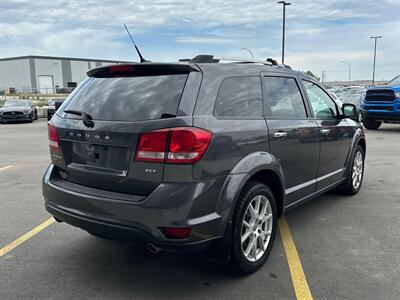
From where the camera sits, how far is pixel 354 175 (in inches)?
235

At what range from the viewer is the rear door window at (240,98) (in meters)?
3.38

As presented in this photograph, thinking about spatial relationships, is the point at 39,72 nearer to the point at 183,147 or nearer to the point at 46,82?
the point at 46,82

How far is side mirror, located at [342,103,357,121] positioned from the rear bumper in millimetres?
3073

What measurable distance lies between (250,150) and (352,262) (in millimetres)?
1459

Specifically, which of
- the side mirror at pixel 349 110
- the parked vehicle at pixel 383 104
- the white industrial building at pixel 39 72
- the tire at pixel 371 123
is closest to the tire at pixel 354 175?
the side mirror at pixel 349 110

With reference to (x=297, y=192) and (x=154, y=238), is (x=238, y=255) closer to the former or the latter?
(x=154, y=238)

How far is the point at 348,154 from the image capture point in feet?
18.2

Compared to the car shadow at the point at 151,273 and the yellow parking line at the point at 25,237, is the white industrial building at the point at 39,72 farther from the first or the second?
the car shadow at the point at 151,273

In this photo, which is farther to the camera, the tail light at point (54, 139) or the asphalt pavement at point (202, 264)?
the tail light at point (54, 139)

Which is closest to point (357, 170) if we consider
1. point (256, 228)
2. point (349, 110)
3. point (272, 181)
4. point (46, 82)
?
point (349, 110)

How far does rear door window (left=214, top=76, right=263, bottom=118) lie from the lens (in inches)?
133

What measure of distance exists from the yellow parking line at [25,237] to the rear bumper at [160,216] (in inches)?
56.4

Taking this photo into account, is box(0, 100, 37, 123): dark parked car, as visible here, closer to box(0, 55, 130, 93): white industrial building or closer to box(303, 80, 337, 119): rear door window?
box(303, 80, 337, 119): rear door window

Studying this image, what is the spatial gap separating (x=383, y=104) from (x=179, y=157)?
13192 mm
